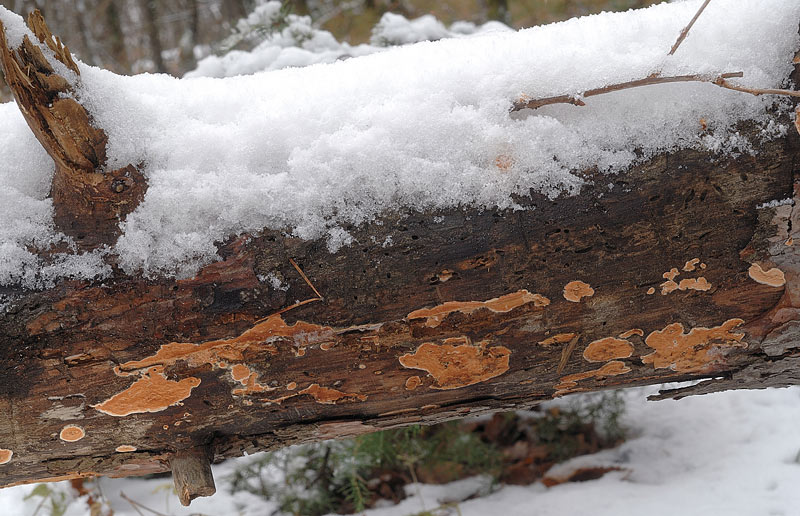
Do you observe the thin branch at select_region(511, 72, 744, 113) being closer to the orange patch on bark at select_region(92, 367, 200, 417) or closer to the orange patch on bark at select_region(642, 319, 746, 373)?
the orange patch on bark at select_region(642, 319, 746, 373)

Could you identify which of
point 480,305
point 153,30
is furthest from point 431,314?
point 153,30

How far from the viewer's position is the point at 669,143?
3.35 ft

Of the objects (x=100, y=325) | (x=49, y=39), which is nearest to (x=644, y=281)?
(x=100, y=325)

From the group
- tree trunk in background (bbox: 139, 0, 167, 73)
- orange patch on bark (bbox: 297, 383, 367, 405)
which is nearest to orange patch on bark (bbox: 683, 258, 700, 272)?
orange patch on bark (bbox: 297, 383, 367, 405)

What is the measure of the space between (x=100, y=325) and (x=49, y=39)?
1.74 feet

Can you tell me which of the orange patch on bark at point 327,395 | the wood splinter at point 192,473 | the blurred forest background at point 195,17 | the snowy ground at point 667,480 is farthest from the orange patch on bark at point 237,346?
the blurred forest background at point 195,17

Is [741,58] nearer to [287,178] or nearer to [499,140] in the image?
[499,140]

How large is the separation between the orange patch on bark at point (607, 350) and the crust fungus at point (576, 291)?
0.12 m

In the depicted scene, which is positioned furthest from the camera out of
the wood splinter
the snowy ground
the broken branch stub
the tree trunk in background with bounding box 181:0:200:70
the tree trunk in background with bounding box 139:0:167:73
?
the tree trunk in background with bounding box 181:0:200:70

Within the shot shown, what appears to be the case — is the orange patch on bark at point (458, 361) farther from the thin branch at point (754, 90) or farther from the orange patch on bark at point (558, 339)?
the thin branch at point (754, 90)

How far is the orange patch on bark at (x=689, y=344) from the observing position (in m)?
1.11

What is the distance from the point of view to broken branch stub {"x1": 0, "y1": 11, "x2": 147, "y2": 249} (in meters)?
0.94

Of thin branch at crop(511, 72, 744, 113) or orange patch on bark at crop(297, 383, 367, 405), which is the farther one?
orange patch on bark at crop(297, 383, 367, 405)

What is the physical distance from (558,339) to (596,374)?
6.0 inches
